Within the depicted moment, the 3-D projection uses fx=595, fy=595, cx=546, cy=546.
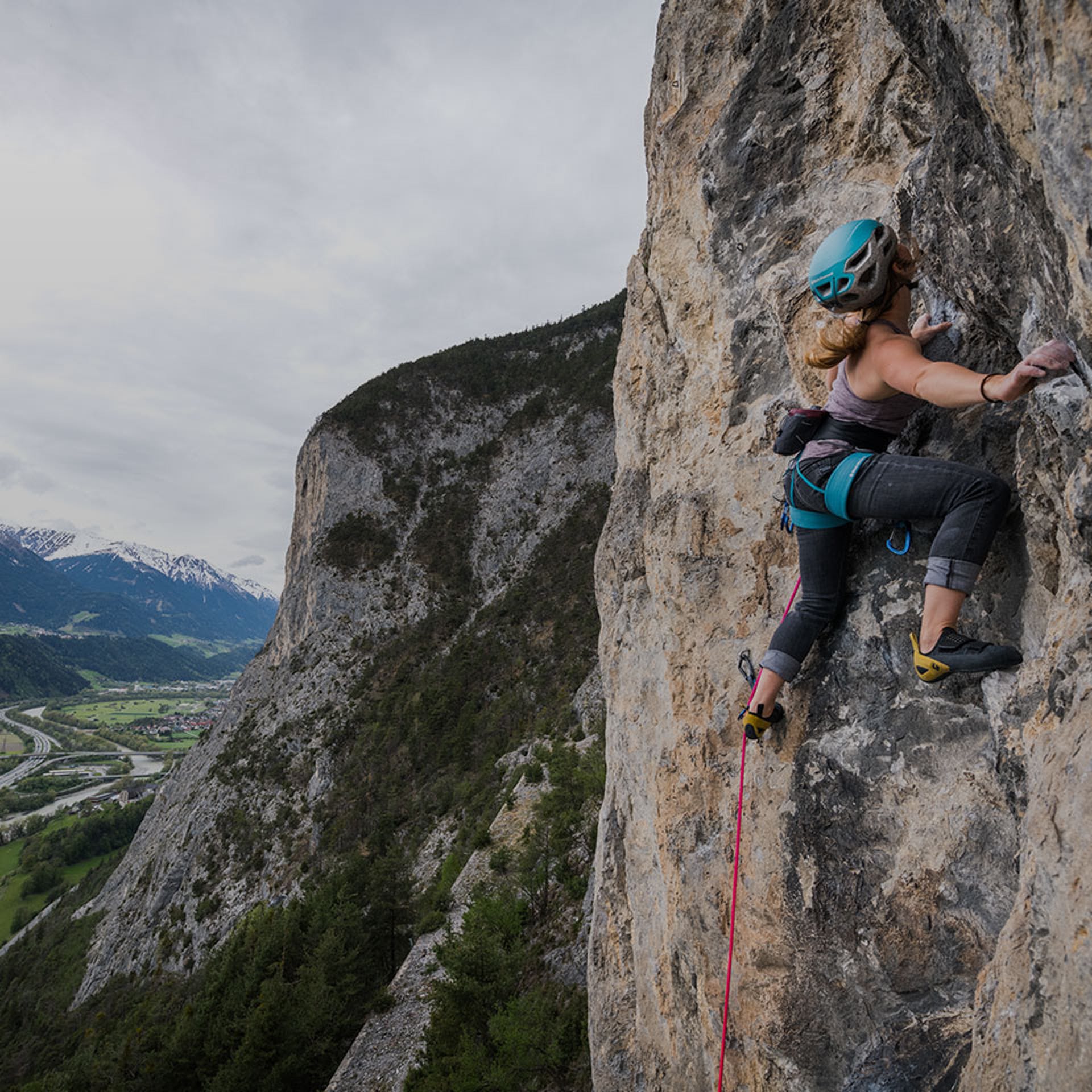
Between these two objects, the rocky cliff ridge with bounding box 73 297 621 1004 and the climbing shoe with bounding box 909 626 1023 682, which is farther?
the rocky cliff ridge with bounding box 73 297 621 1004

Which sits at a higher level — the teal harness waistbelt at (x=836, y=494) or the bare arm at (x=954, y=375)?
the bare arm at (x=954, y=375)

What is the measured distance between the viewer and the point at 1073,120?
197 centimetres

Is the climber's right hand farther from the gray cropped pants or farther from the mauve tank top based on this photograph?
the mauve tank top

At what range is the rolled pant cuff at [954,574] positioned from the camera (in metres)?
2.85

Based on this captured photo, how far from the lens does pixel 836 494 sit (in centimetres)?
336

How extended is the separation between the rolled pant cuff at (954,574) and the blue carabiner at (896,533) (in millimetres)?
412

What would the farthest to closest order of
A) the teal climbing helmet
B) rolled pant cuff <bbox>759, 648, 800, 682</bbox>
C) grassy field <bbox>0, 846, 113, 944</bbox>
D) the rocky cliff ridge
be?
grassy field <bbox>0, 846, 113, 944</bbox>, the rocky cliff ridge, rolled pant cuff <bbox>759, 648, 800, 682</bbox>, the teal climbing helmet

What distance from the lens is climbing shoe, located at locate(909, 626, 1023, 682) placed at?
Answer: 276 cm

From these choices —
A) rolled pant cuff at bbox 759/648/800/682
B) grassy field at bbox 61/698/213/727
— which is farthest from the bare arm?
grassy field at bbox 61/698/213/727

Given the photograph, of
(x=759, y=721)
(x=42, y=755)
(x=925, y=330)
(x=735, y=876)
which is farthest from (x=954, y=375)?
(x=42, y=755)

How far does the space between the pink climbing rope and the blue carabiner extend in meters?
0.62

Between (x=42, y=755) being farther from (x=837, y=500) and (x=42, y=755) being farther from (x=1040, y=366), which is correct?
(x=1040, y=366)

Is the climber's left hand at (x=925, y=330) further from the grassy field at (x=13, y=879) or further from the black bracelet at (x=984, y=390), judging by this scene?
the grassy field at (x=13, y=879)

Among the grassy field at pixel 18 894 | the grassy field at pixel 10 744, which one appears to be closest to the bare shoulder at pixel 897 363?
the grassy field at pixel 18 894
